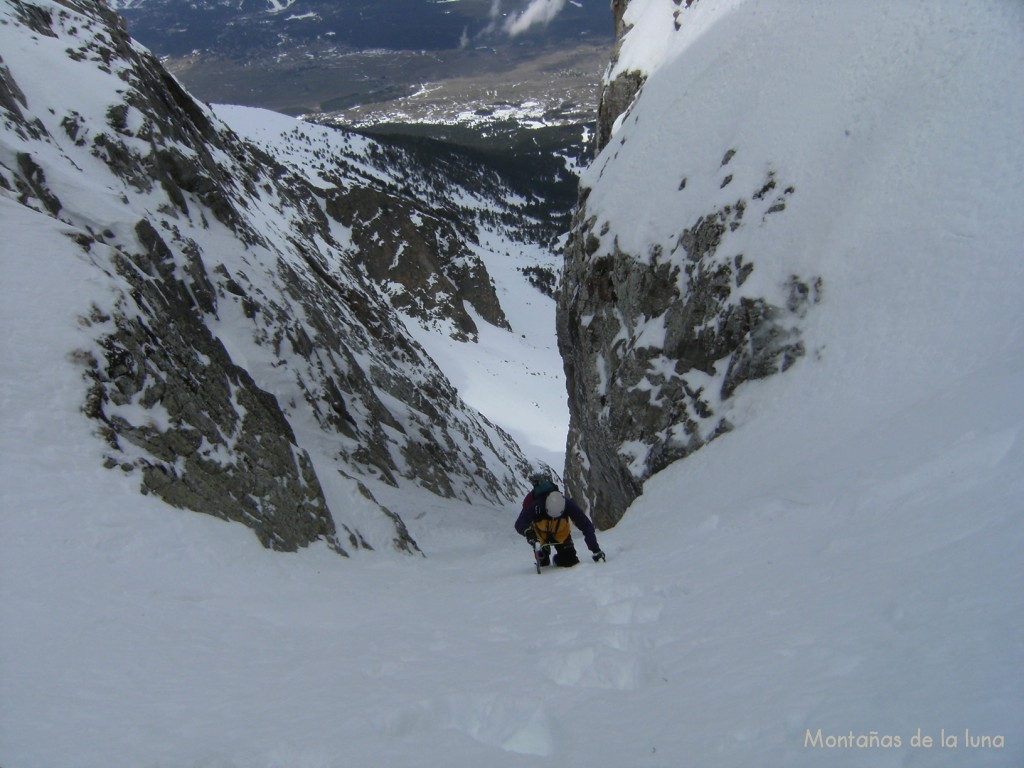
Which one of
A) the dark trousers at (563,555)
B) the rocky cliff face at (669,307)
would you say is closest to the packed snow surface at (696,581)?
the dark trousers at (563,555)

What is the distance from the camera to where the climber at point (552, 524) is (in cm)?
903

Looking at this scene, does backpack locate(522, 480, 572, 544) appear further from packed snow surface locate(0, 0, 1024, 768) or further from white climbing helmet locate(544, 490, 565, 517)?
packed snow surface locate(0, 0, 1024, 768)

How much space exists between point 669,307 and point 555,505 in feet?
31.2

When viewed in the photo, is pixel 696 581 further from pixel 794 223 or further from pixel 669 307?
pixel 669 307

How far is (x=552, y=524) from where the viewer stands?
30.3ft

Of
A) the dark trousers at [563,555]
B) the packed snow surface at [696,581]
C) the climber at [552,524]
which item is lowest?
the dark trousers at [563,555]

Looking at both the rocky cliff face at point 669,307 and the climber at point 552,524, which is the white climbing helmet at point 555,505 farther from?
the rocky cliff face at point 669,307

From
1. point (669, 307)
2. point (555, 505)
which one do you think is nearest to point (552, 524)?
point (555, 505)

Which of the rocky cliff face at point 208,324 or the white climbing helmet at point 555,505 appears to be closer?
the white climbing helmet at point 555,505

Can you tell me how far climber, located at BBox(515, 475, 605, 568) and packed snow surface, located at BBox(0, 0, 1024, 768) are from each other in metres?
0.47

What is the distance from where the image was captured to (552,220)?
176m

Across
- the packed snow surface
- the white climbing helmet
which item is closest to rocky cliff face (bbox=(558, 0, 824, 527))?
the packed snow surface

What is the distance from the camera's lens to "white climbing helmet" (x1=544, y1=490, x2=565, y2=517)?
29.3 ft

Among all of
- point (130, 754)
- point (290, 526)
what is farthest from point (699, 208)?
point (130, 754)
